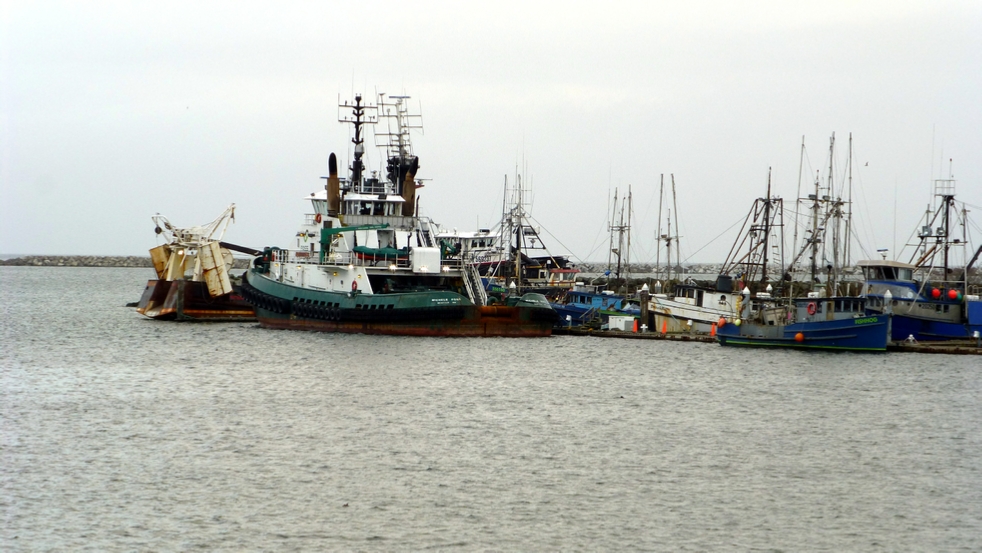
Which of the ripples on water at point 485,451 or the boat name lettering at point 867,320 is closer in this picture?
the ripples on water at point 485,451

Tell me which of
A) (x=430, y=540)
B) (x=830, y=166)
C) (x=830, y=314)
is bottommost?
(x=430, y=540)

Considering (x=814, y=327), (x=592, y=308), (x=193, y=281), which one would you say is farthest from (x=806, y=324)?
(x=193, y=281)

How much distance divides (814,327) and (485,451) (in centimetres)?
2514

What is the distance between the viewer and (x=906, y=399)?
115 ft

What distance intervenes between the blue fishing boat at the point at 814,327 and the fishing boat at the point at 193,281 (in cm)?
2948

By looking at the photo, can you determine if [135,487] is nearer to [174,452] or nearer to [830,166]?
[174,452]

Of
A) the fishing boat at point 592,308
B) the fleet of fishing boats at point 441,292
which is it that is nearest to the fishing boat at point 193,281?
the fleet of fishing boats at point 441,292

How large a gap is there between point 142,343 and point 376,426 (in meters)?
26.8

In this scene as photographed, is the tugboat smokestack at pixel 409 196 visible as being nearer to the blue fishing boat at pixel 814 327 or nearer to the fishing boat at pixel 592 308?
the fishing boat at pixel 592 308

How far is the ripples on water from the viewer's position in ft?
63.6

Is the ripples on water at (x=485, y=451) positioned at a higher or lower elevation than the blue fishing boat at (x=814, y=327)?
lower

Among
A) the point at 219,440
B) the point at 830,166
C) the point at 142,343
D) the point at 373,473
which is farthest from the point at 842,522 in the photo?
the point at 830,166

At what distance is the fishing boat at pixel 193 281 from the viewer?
200 ft

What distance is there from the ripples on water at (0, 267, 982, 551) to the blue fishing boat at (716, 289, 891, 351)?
1081mm
